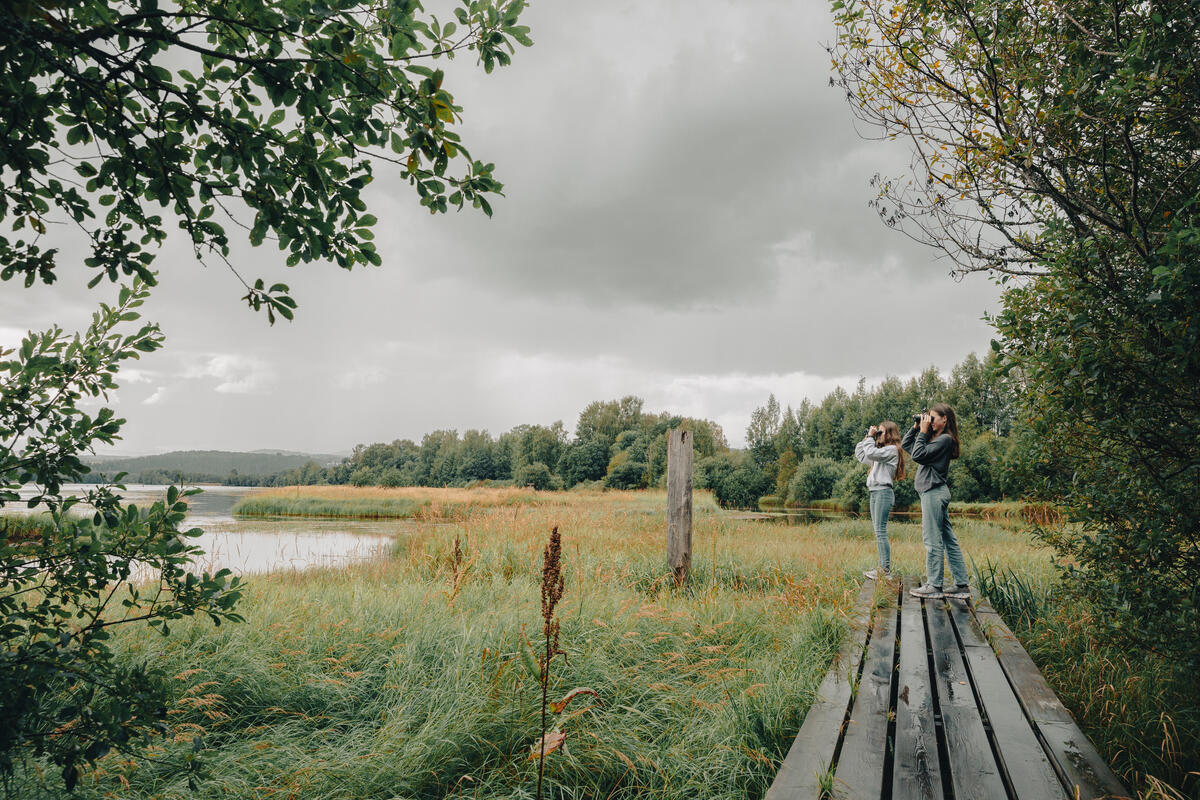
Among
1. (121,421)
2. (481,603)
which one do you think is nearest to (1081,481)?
(481,603)

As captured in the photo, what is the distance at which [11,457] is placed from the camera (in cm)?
194

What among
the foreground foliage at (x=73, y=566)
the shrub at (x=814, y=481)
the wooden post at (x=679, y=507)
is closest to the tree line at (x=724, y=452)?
the shrub at (x=814, y=481)

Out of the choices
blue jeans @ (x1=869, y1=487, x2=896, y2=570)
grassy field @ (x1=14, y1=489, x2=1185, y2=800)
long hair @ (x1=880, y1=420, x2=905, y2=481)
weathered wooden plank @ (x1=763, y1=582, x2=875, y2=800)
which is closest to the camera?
weathered wooden plank @ (x1=763, y1=582, x2=875, y2=800)

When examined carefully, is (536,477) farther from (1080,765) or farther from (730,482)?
(1080,765)

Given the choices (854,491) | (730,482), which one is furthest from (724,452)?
(854,491)

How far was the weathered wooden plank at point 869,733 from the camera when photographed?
7.02ft

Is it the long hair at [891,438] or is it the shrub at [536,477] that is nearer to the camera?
the long hair at [891,438]

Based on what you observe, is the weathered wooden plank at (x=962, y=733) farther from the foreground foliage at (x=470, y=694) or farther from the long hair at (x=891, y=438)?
the long hair at (x=891, y=438)

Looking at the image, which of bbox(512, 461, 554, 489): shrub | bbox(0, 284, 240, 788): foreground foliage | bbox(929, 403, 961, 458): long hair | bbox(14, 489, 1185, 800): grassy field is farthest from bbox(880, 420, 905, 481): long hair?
bbox(512, 461, 554, 489): shrub

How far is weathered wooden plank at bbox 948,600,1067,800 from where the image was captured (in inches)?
86.5

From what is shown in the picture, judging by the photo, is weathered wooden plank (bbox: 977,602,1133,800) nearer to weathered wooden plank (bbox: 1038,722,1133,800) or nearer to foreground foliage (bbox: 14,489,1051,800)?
weathered wooden plank (bbox: 1038,722,1133,800)

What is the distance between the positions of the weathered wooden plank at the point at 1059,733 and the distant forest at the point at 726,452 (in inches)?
989

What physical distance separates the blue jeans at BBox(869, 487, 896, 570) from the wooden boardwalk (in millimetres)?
2371

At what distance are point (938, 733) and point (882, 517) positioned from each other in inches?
162
